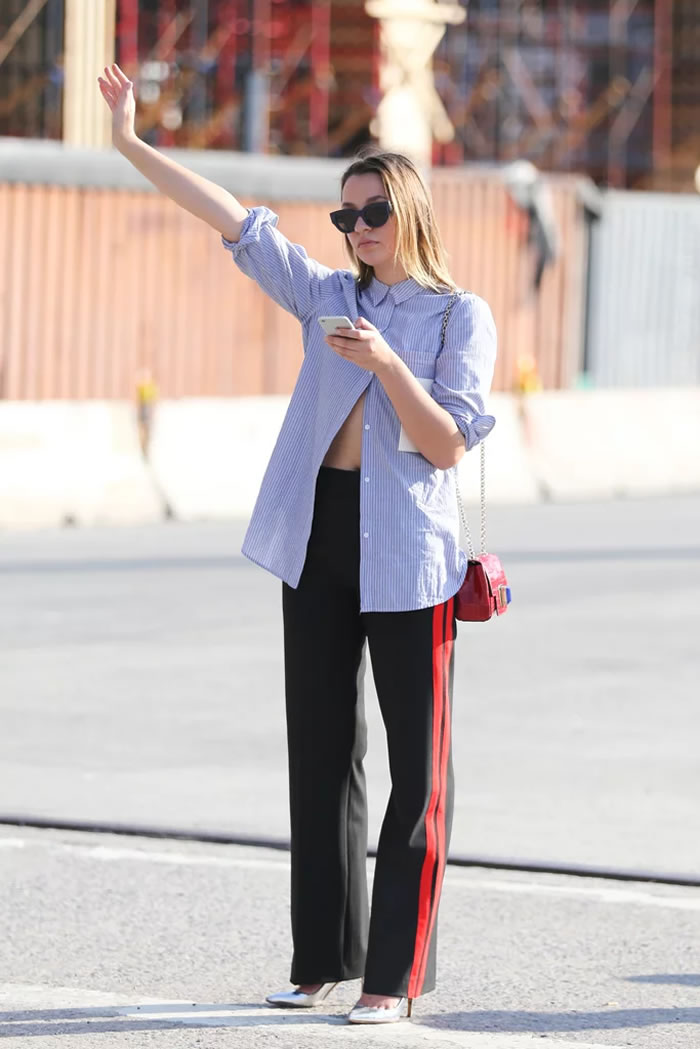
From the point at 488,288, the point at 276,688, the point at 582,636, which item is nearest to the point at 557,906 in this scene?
the point at 276,688

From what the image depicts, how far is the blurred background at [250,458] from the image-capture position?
25.6 ft

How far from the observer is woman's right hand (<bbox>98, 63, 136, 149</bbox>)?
4.82 metres

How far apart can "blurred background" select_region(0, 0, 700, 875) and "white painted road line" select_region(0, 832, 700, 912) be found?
273 millimetres

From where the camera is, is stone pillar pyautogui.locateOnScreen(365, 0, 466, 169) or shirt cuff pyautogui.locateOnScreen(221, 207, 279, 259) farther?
stone pillar pyautogui.locateOnScreen(365, 0, 466, 169)

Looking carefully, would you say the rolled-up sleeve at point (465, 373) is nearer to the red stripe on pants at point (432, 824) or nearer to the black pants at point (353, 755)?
the black pants at point (353, 755)

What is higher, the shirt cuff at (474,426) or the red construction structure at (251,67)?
the red construction structure at (251,67)

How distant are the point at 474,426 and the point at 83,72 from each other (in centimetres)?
2580

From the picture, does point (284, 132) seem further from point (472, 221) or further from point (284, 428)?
point (284, 428)

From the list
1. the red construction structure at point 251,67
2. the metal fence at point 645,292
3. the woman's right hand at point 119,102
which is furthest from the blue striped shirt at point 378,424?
the red construction structure at point 251,67

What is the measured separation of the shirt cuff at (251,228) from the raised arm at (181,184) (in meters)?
0.01

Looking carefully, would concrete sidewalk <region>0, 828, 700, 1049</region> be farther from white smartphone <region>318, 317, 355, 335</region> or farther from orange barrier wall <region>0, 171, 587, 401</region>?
orange barrier wall <region>0, 171, 587, 401</region>

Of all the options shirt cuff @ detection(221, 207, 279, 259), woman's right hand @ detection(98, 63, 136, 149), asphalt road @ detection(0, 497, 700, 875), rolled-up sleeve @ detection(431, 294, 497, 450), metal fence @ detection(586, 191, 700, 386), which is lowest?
asphalt road @ detection(0, 497, 700, 875)

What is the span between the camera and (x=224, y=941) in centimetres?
552

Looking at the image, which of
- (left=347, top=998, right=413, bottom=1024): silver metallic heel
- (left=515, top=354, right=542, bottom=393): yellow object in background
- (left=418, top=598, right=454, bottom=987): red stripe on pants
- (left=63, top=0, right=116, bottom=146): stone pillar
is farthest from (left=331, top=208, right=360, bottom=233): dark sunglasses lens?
Answer: (left=63, top=0, right=116, bottom=146): stone pillar
